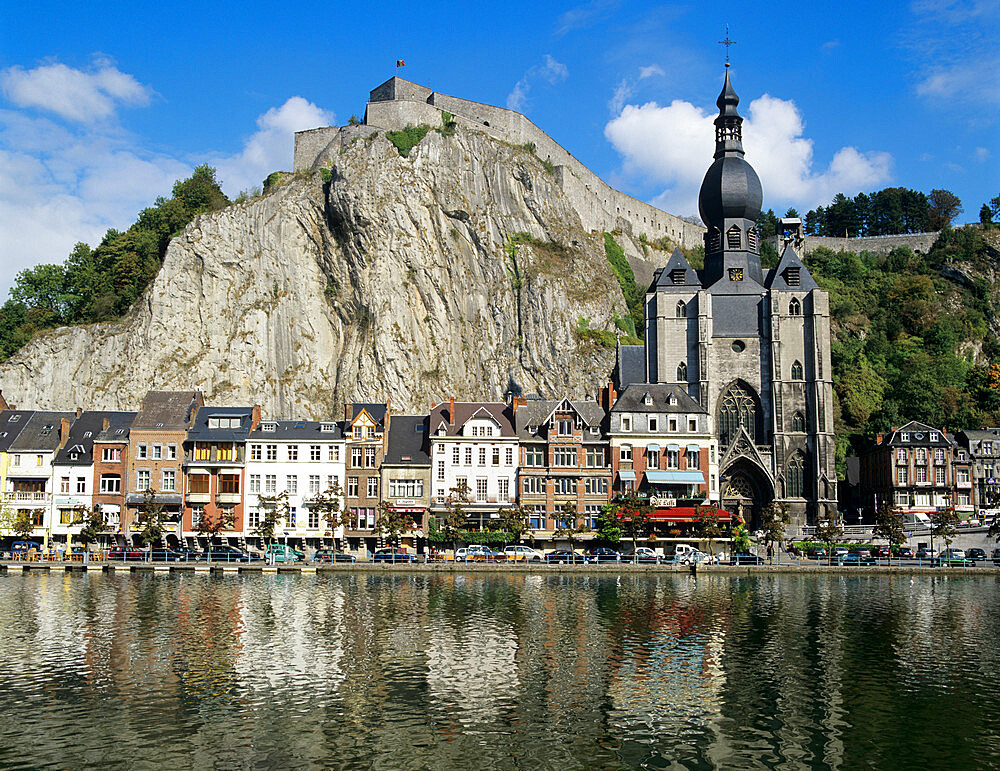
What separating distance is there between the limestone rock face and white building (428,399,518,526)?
15.8 metres

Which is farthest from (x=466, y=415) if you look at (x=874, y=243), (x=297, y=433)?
(x=874, y=243)

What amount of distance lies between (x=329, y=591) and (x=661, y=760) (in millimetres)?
26673

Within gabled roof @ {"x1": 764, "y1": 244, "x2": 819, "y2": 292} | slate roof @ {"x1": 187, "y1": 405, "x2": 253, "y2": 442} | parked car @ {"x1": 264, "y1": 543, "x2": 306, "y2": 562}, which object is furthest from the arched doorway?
slate roof @ {"x1": 187, "y1": 405, "x2": 253, "y2": 442}

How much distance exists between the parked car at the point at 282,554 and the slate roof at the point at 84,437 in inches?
557

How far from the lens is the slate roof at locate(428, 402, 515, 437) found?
6456cm

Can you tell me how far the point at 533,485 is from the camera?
63.7 meters

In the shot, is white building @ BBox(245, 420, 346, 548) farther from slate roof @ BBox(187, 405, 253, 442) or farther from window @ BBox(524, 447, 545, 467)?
window @ BBox(524, 447, 545, 467)

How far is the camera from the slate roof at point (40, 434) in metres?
63.4

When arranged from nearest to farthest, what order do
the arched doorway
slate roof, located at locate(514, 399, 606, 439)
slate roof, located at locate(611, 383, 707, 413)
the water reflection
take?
1. the water reflection
2. slate roof, located at locate(514, 399, 606, 439)
3. slate roof, located at locate(611, 383, 707, 413)
4. the arched doorway

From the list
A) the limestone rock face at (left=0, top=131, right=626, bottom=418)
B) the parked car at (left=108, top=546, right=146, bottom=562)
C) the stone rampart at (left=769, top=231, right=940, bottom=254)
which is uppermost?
the stone rampart at (left=769, top=231, right=940, bottom=254)

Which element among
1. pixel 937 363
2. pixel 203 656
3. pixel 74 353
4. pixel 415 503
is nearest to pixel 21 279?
pixel 74 353

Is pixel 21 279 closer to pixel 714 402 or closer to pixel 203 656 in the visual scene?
pixel 714 402

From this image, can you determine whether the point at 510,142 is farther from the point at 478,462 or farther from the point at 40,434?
the point at 40,434

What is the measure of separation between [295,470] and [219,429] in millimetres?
5506
